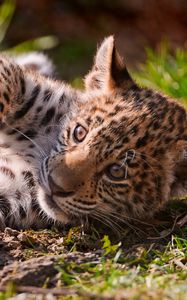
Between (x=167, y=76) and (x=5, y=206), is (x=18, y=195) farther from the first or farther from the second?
(x=167, y=76)

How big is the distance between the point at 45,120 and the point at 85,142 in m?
0.87

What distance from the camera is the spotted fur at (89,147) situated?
518 cm

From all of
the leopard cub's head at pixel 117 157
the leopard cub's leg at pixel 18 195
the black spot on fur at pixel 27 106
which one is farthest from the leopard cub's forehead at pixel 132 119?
the leopard cub's leg at pixel 18 195

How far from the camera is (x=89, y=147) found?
518cm

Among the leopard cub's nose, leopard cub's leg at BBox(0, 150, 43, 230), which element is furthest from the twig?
leopard cub's leg at BBox(0, 150, 43, 230)

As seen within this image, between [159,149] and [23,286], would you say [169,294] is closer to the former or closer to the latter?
[23,286]

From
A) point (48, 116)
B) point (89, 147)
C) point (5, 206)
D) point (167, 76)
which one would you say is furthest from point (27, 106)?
point (167, 76)

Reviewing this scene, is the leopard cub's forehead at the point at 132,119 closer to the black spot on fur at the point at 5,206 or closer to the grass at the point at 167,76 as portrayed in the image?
the black spot on fur at the point at 5,206

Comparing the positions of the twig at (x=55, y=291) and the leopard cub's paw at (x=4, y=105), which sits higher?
the leopard cub's paw at (x=4, y=105)

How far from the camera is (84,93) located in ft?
20.4

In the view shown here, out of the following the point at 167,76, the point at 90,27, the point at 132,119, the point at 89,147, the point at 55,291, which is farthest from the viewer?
the point at 90,27

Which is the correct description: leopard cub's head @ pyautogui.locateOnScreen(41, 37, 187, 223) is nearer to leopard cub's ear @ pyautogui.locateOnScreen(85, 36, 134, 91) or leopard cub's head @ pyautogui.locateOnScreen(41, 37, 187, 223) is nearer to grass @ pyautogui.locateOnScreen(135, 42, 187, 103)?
leopard cub's ear @ pyautogui.locateOnScreen(85, 36, 134, 91)

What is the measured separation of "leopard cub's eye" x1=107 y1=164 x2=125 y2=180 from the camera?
523 cm

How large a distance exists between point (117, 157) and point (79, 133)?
417 mm
